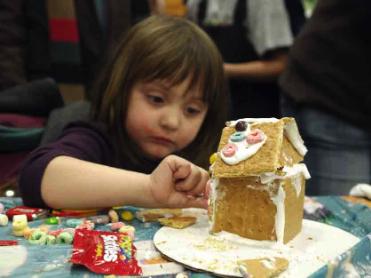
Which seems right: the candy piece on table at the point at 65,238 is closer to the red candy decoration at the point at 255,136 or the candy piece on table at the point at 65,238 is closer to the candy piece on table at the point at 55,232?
the candy piece on table at the point at 55,232

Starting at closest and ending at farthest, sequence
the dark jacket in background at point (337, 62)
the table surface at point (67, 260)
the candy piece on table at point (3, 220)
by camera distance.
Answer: the table surface at point (67, 260)
the candy piece on table at point (3, 220)
the dark jacket in background at point (337, 62)

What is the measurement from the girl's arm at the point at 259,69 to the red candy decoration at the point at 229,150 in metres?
0.75

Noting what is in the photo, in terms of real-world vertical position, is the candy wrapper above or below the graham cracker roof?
below

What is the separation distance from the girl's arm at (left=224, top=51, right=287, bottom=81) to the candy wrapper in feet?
2.82

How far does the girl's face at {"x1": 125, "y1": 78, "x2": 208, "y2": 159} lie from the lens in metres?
1.21

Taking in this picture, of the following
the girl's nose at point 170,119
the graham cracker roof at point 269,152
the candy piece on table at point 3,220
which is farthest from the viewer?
the girl's nose at point 170,119

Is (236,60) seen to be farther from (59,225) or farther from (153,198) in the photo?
(59,225)

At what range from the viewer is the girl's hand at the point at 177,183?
3.02 feet

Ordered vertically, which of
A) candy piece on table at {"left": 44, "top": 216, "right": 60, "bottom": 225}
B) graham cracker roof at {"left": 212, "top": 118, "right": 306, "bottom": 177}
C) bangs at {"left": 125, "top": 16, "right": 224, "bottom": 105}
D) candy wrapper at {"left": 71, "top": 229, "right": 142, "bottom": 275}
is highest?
bangs at {"left": 125, "top": 16, "right": 224, "bottom": 105}

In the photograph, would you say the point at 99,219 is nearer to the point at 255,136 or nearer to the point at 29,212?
the point at 29,212

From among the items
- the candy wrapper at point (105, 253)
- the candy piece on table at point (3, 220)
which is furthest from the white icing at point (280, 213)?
the candy piece on table at point (3, 220)

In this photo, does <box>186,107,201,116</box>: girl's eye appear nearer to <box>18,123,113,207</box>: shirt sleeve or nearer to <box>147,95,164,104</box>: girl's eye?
<box>147,95,164,104</box>: girl's eye

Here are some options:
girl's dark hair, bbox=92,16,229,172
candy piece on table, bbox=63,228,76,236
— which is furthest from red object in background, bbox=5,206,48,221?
girl's dark hair, bbox=92,16,229,172

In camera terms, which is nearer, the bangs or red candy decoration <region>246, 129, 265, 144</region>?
red candy decoration <region>246, 129, 265, 144</region>
